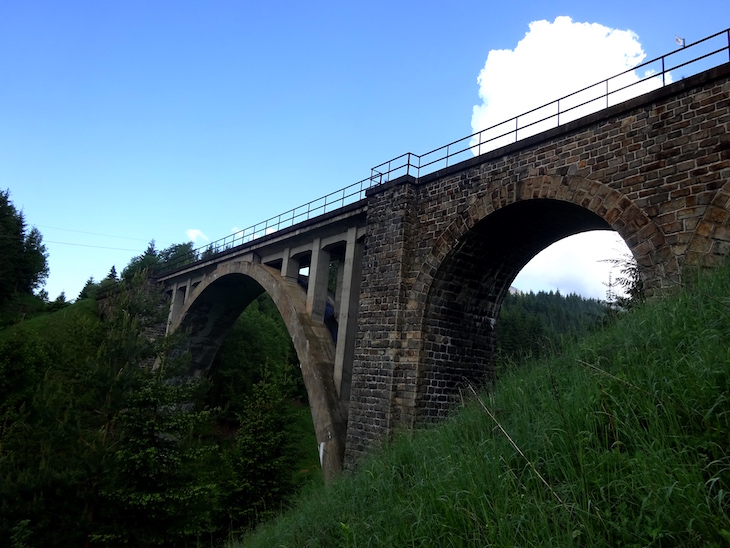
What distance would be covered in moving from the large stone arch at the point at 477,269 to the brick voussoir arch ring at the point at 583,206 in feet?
0.07

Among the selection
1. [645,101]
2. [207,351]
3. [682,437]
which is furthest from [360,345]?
[207,351]

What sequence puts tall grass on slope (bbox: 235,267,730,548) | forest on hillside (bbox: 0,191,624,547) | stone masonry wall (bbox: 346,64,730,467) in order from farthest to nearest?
forest on hillside (bbox: 0,191,624,547) → stone masonry wall (bbox: 346,64,730,467) → tall grass on slope (bbox: 235,267,730,548)

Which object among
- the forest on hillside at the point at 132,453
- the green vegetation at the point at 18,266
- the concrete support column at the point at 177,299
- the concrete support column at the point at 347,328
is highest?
the green vegetation at the point at 18,266

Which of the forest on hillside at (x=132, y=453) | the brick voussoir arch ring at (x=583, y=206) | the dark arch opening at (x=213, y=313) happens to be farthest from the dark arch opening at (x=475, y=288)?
the dark arch opening at (x=213, y=313)

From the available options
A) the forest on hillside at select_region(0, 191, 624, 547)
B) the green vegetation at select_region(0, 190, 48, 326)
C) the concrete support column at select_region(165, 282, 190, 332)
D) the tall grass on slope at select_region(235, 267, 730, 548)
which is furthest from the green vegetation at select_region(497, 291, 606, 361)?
the green vegetation at select_region(0, 190, 48, 326)

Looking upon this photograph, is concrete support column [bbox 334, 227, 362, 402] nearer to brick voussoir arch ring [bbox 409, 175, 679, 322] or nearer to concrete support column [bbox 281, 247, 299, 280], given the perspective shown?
brick voussoir arch ring [bbox 409, 175, 679, 322]

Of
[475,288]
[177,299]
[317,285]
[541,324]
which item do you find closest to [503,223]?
[475,288]

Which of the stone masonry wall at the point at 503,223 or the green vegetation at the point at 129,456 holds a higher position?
the stone masonry wall at the point at 503,223

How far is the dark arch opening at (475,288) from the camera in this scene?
36.6 feet

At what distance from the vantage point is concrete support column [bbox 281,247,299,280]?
1806 centimetres

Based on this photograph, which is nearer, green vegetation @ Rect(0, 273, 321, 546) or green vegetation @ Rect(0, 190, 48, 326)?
green vegetation @ Rect(0, 273, 321, 546)

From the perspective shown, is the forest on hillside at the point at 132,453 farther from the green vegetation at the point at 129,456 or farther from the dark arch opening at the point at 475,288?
the dark arch opening at the point at 475,288

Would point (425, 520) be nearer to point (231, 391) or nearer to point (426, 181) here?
point (426, 181)

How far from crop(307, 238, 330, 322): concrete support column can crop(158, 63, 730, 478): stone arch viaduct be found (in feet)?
0.11
